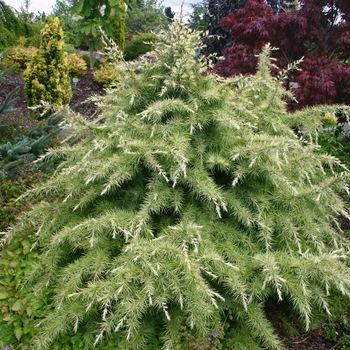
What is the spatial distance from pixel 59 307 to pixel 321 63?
4.07 metres

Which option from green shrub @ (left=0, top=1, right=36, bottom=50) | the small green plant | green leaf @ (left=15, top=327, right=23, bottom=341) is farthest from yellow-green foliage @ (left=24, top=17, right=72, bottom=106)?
green leaf @ (left=15, top=327, right=23, bottom=341)

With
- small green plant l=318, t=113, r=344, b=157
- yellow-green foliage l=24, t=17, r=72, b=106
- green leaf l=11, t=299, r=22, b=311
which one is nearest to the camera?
green leaf l=11, t=299, r=22, b=311

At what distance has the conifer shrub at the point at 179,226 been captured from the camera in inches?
84.0

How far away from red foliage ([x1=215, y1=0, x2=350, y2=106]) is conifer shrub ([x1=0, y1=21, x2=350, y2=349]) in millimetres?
1716

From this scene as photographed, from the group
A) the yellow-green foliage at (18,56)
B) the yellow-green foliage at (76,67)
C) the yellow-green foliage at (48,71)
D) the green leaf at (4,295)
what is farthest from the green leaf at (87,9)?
the green leaf at (4,295)

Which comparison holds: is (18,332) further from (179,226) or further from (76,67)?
(76,67)

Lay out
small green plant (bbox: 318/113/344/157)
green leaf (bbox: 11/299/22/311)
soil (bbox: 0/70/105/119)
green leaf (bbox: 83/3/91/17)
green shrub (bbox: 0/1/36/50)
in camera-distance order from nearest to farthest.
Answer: green leaf (bbox: 11/299/22/311) < small green plant (bbox: 318/113/344/157) < soil (bbox: 0/70/105/119) < green leaf (bbox: 83/3/91/17) < green shrub (bbox: 0/1/36/50)

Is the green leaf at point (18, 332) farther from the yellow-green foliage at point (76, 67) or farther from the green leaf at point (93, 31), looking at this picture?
the yellow-green foliage at point (76, 67)

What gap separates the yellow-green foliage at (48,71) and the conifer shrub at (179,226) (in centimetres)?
335

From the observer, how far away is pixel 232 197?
254 cm

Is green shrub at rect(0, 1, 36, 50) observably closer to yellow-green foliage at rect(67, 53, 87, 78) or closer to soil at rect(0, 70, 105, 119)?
soil at rect(0, 70, 105, 119)

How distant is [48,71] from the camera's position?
19.6ft

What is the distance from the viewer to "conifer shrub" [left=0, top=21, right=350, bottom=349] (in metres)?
2.13

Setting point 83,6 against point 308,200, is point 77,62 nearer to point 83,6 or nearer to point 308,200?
point 83,6
